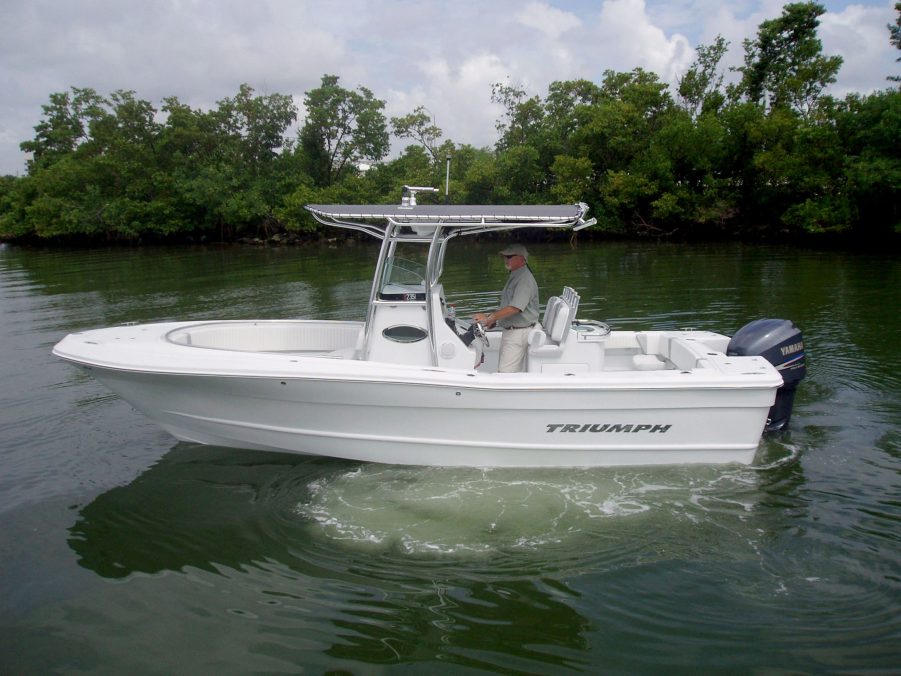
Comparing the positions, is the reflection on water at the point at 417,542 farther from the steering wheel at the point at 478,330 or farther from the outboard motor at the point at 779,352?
the steering wheel at the point at 478,330

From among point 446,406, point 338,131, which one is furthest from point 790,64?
point 446,406

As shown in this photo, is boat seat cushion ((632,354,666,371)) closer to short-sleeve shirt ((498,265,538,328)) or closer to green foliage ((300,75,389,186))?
short-sleeve shirt ((498,265,538,328))

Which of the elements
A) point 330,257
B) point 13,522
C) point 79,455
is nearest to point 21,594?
point 13,522

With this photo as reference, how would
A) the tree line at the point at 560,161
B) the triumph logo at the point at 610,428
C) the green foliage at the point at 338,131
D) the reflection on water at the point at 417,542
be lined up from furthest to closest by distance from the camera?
the green foliage at the point at 338,131 → the tree line at the point at 560,161 → the triumph logo at the point at 610,428 → the reflection on water at the point at 417,542

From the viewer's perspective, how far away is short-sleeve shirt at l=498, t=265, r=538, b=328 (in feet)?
19.2

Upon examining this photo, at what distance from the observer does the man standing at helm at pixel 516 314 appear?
5.84 meters

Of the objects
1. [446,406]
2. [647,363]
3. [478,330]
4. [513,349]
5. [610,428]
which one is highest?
[478,330]

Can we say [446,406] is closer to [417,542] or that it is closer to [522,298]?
[417,542]

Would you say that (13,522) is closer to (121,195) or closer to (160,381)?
(160,381)

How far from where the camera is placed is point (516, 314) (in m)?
5.90

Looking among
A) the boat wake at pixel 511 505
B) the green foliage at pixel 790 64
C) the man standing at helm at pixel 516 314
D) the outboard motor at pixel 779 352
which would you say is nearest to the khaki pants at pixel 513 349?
the man standing at helm at pixel 516 314

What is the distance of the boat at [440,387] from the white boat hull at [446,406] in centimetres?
1

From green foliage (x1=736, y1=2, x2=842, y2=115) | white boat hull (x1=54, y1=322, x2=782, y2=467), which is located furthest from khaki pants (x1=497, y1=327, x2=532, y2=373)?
green foliage (x1=736, y1=2, x2=842, y2=115)

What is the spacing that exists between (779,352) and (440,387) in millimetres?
3102
